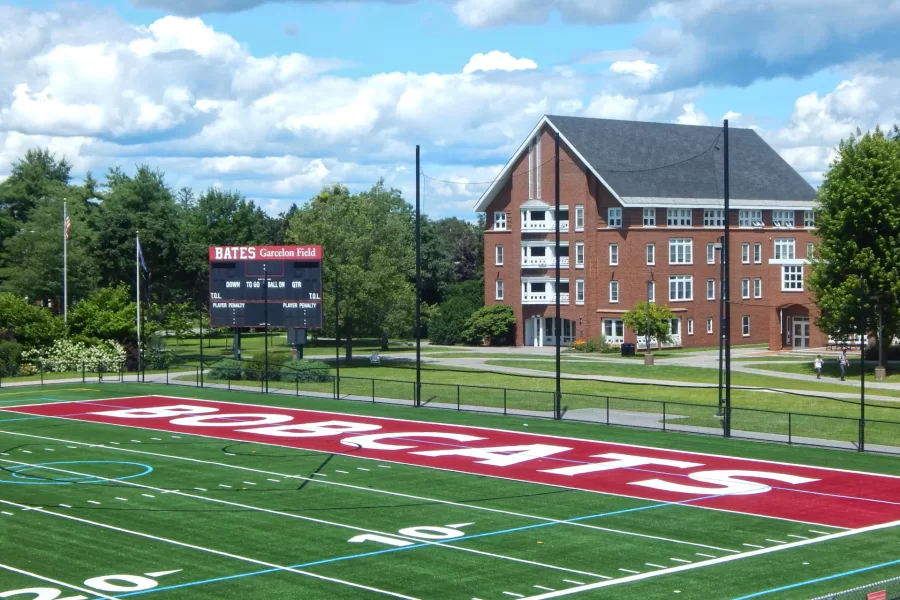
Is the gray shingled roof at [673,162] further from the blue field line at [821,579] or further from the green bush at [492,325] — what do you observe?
the blue field line at [821,579]

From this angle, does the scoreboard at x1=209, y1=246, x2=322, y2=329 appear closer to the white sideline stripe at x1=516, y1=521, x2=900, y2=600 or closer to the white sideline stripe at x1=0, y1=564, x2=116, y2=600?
the white sideline stripe at x1=0, y1=564, x2=116, y2=600

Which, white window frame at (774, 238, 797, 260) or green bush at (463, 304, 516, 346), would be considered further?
white window frame at (774, 238, 797, 260)

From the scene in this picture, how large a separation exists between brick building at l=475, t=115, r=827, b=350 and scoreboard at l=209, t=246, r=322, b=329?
33.6m

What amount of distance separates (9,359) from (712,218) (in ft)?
185

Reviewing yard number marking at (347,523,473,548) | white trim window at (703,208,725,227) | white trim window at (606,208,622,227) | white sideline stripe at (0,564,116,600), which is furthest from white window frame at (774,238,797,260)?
white sideline stripe at (0,564,116,600)

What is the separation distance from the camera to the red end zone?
27.5 metres

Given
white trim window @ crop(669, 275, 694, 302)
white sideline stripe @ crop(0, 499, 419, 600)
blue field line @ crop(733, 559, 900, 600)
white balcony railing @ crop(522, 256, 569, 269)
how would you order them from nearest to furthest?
blue field line @ crop(733, 559, 900, 600), white sideline stripe @ crop(0, 499, 419, 600), white trim window @ crop(669, 275, 694, 302), white balcony railing @ crop(522, 256, 569, 269)

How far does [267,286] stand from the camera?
6097 cm

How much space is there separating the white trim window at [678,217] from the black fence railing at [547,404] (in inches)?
1531

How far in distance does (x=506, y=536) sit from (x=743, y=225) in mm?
74360

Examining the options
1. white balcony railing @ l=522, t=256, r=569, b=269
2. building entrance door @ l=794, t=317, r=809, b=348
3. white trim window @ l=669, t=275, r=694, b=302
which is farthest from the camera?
white balcony railing @ l=522, t=256, r=569, b=269

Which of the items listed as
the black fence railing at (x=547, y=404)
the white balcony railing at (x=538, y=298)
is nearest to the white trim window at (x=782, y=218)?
the white balcony railing at (x=538, y=298)

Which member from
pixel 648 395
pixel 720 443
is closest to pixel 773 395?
pixel 648 395

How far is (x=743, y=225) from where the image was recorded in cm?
9300
